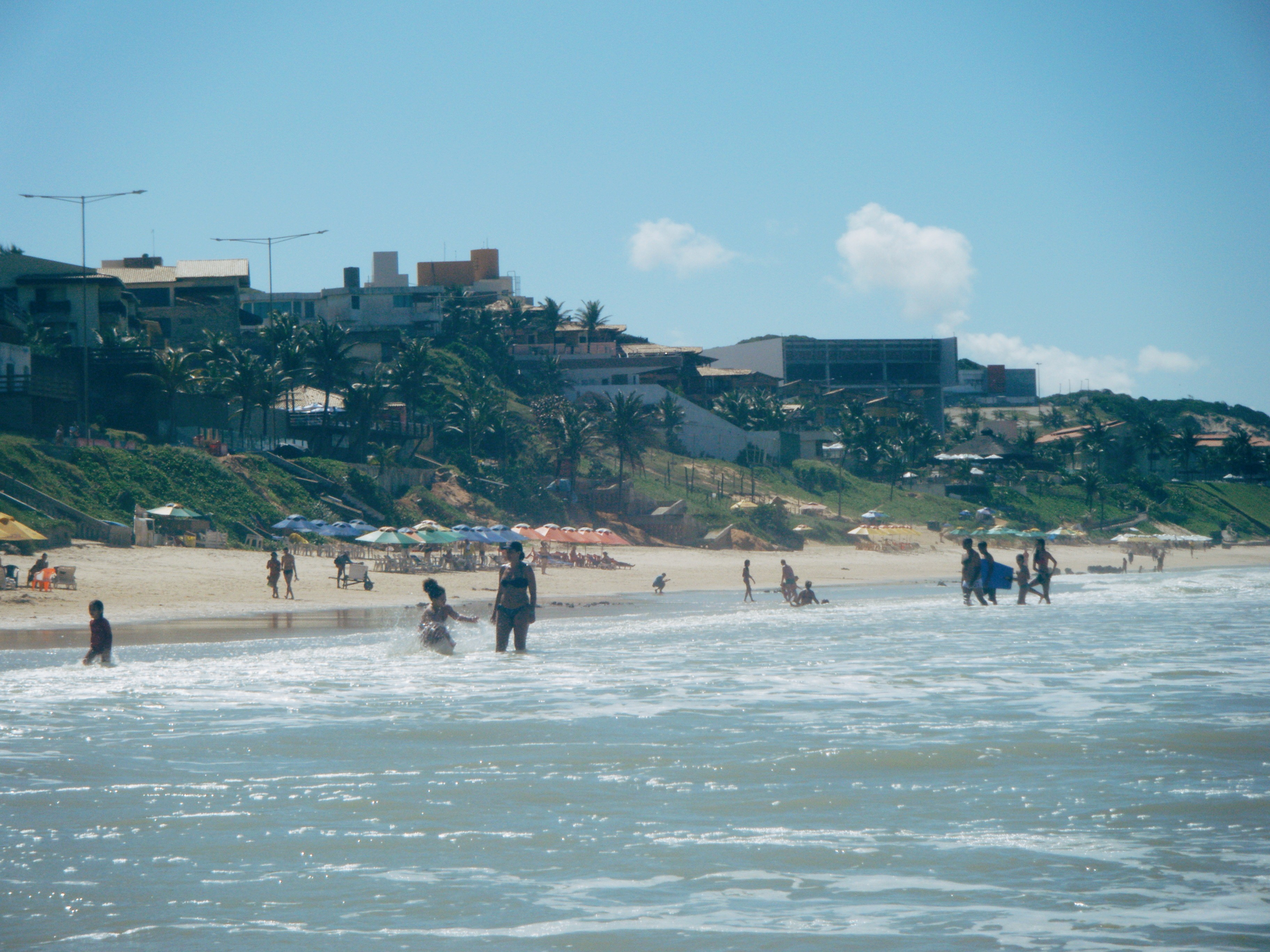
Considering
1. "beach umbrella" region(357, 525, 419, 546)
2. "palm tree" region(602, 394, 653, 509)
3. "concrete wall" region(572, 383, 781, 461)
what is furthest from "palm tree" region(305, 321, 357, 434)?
"concrete wall" region(572, 383, 781, 461)

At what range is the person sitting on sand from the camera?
30.2 m

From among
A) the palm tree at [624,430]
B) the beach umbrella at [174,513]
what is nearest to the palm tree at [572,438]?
the palm tree at [624,430]

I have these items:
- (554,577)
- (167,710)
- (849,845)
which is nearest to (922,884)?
(849,845)

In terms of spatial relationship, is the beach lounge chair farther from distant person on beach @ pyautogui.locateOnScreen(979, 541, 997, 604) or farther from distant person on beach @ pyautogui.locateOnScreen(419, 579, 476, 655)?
distant person on beach @ pyautogui.locateOnScreen(979, 541, 997, 604)

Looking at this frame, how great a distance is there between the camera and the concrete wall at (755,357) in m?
102

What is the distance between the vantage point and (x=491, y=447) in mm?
65562

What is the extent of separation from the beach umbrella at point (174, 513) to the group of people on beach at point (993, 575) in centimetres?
2386

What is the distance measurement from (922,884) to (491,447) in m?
60.3

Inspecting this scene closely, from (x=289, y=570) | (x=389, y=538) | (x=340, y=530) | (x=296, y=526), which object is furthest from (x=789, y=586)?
(x=296, y=526)

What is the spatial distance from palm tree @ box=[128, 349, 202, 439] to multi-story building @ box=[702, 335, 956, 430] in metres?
61.3

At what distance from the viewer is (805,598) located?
99.3 feet

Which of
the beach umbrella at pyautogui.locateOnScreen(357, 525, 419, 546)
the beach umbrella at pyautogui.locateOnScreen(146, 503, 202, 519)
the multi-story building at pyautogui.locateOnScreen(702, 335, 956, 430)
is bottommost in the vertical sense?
the beach umbrella at pyautogui.locateOnScreen(357, 525, 419, 546)

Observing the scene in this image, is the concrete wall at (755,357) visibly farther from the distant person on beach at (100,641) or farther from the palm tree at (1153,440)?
the distant person on beach at (100,641)

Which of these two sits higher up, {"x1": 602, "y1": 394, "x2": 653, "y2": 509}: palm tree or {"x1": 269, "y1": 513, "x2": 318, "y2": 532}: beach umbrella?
{"x1": 602, "y1": 394, "x2": 653, "y2": 509}: palm tree
